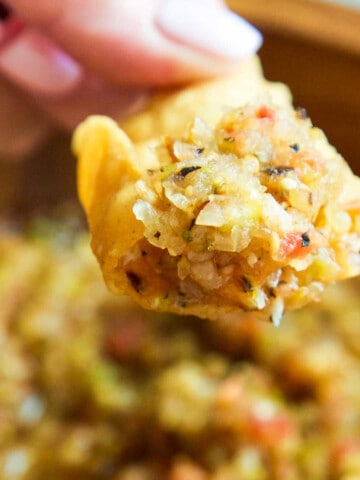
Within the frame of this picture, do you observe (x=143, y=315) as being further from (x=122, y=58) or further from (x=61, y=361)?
(x=122, y=58)

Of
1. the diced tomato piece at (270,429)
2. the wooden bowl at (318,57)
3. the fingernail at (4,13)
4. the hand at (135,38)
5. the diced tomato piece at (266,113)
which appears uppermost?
the diced tomato piece at (266,113)

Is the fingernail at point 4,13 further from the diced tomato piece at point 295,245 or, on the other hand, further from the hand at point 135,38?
the diced tomato piece at point 295,245

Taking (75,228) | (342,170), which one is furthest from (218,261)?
(75,228)

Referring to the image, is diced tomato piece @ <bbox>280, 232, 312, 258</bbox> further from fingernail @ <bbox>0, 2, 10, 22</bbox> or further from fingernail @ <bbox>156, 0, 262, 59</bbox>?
fingernail @ <bbox>0, 2, 10, 22</bbox>

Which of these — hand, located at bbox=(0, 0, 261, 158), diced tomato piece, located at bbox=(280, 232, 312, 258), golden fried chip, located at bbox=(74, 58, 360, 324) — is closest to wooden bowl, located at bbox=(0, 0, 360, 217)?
hand, located at bbox=(0, 0, 261, 158)

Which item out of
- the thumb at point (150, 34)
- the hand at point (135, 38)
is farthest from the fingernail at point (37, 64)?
the thumb at point (150, 34)

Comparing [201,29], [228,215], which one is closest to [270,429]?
[201,29]
